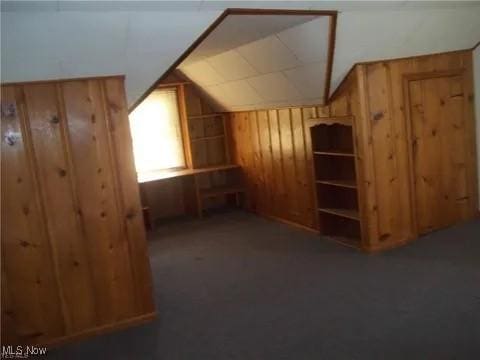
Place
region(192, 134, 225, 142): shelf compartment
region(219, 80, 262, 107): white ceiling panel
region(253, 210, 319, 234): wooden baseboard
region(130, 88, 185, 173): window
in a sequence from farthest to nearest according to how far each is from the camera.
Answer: region(192, 134, 225, 142): shelf compartment → region(130, 88, 185, 173): window → region(219, 80, 262, 107): white ceiling panel → region(253, 210, 319, 234): wooden baseboard

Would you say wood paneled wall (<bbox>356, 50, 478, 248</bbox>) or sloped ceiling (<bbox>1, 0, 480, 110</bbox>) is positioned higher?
sloped ceiling (<bbox>1, 0, 480, 110</bbox>)

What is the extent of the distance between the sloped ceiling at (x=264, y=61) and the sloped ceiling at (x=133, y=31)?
0.24 metres

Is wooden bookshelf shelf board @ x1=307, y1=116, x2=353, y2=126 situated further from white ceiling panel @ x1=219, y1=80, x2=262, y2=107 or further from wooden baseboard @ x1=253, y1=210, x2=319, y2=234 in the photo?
wooden baseboard @ x1=253, y1=210, x2=319, y2=234

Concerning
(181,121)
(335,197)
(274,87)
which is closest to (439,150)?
(335,197)

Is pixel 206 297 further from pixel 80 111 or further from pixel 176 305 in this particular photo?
pixel 80 111

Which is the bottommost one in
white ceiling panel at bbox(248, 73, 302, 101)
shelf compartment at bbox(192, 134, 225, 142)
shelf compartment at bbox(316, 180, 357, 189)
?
shelf compartment at bbox(316, 180, 357, 189)

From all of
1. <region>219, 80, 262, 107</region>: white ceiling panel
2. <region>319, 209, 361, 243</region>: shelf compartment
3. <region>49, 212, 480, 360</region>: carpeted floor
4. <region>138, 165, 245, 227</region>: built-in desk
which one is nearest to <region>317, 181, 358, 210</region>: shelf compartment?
<region>319, 209, 361, 243</region>: shelf compartment

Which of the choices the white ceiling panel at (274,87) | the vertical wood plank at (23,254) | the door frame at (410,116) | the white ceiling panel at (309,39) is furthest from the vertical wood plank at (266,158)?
the vertical wood plank at (23,254)

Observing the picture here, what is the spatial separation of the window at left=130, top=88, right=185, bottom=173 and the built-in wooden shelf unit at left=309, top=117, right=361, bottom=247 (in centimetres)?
225

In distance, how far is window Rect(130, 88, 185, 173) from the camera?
19.1 ft

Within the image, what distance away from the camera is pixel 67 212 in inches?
112

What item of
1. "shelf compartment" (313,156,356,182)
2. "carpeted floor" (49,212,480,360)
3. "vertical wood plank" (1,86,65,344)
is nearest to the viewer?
"carpeted floor" (49,212,480,360)

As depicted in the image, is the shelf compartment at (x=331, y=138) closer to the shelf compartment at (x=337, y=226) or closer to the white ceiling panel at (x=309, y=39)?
the shelf compartment at (x=337, y=226)

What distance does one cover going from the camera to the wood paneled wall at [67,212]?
2.71m
